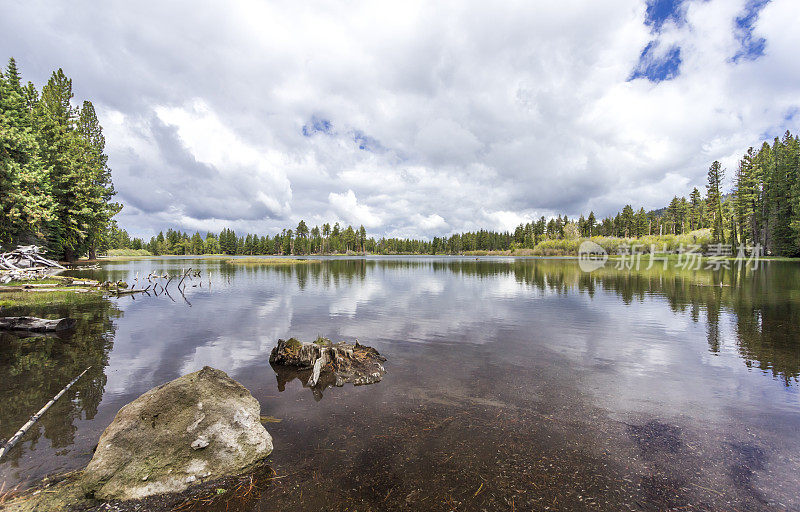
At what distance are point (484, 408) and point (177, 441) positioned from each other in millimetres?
7886

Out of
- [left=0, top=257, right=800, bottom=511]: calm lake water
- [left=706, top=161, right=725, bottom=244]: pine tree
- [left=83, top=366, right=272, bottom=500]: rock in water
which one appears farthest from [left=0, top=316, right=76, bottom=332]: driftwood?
[left=706, top=161, right=725, bottom=244]: pine tree

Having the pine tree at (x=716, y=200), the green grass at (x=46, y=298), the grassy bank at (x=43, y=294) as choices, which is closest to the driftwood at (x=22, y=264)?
the grassy bank at (x=43, y=294)

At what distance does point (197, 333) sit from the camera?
18.6 m

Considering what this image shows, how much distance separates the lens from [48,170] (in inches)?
1403

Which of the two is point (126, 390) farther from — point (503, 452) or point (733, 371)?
point (733, 371)

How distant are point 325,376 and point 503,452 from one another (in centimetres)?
712

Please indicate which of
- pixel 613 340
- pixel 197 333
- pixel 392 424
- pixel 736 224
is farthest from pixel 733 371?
pixel 736 224

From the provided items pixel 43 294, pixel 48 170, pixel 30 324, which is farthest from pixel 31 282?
pixel 30 324

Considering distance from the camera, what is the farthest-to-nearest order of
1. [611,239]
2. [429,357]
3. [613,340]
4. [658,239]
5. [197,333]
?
[611,239] → [658,239] → [197,333] → [613,340] → [429,357]

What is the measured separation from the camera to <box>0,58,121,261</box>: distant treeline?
31.4 metres

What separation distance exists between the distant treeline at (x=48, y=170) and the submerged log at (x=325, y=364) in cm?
3800

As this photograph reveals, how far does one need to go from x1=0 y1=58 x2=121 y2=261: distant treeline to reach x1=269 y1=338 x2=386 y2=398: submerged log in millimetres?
37995

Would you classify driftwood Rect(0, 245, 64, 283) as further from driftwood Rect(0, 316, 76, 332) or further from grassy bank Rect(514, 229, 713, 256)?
grassy bank Rect(514, 229, 713, 256)

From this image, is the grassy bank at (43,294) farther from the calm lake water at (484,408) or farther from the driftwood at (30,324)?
the driftwood at (30,324)
